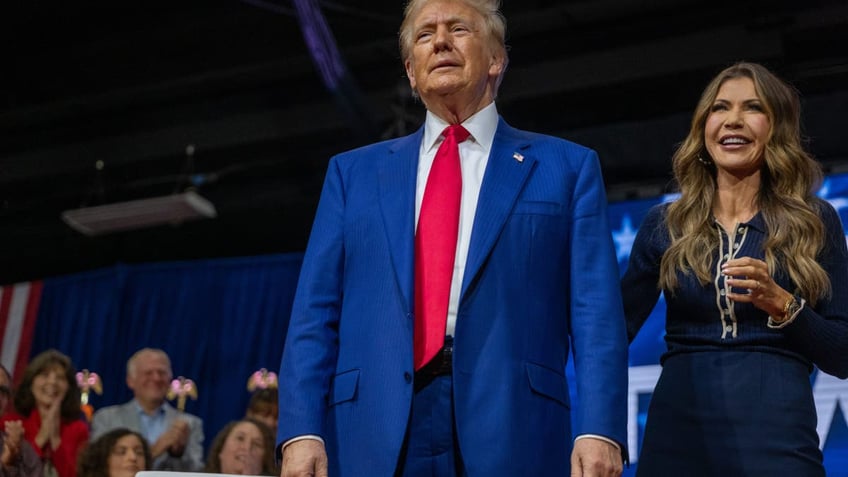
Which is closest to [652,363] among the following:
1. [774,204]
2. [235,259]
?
[774,204]

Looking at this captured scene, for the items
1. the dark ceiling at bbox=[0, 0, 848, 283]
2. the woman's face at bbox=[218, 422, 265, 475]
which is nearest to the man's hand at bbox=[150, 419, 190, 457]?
the woman's face at bbox=[218, 422, 265, 475]

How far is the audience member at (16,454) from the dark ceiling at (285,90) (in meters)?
2.81

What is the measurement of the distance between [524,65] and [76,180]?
3735 millimetres

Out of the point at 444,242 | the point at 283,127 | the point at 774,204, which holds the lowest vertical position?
the point at 444,242

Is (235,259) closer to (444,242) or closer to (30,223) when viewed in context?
(30,223)

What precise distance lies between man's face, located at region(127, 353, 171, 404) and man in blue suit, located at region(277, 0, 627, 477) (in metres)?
3.83

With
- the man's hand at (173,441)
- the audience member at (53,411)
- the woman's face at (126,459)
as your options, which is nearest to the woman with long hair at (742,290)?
the woman's face at (126,459)

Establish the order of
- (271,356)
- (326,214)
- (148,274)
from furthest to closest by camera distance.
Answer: (148,274) < (271,356) < (326,214)

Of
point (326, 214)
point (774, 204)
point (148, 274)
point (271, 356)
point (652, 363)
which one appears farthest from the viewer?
point (148, 274)

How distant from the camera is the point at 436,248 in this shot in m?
2.02

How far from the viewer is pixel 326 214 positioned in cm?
216

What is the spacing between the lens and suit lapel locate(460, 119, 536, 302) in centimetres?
197

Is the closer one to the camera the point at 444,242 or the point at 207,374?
the point at 444,242

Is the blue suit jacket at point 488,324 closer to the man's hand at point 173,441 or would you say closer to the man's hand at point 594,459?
the man's hand at point 594,459
